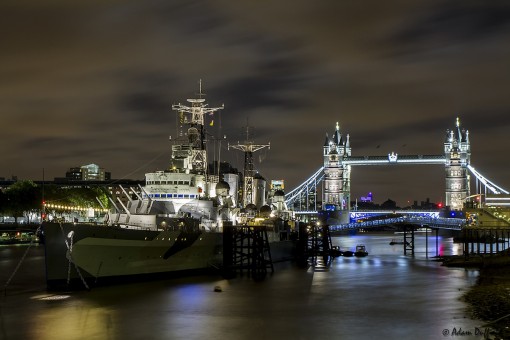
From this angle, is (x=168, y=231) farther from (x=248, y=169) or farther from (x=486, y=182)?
(x=486, y=182)

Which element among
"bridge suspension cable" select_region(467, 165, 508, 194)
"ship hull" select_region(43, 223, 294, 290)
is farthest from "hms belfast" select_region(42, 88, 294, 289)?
"bridge suspension cable" select_region(467, 165, 508, 194)

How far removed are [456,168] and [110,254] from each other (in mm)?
160325

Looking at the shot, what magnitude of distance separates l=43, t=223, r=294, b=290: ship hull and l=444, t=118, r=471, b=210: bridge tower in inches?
5616

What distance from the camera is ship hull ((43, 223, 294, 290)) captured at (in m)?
35.2

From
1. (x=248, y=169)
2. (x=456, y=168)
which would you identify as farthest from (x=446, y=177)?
(x=248, y=169)

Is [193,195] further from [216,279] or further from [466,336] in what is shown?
[466,336]

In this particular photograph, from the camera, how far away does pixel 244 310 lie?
104 feet

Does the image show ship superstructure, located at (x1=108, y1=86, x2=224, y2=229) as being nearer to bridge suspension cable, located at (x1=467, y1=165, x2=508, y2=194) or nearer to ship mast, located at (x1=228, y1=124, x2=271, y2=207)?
ship mast, located at (x1=228, y1=124, x2=271, y2=207)

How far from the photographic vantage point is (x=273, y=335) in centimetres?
2566

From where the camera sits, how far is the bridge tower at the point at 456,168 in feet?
583

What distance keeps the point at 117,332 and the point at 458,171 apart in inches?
6659

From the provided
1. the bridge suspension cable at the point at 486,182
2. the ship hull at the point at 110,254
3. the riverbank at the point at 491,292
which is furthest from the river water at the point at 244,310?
the bridge suspension cable at the point at 486,182

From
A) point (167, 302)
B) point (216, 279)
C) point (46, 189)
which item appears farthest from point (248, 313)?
point (46, 189)

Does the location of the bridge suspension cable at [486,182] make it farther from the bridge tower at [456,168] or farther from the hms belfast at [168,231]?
the hms belfast at [168,231]
